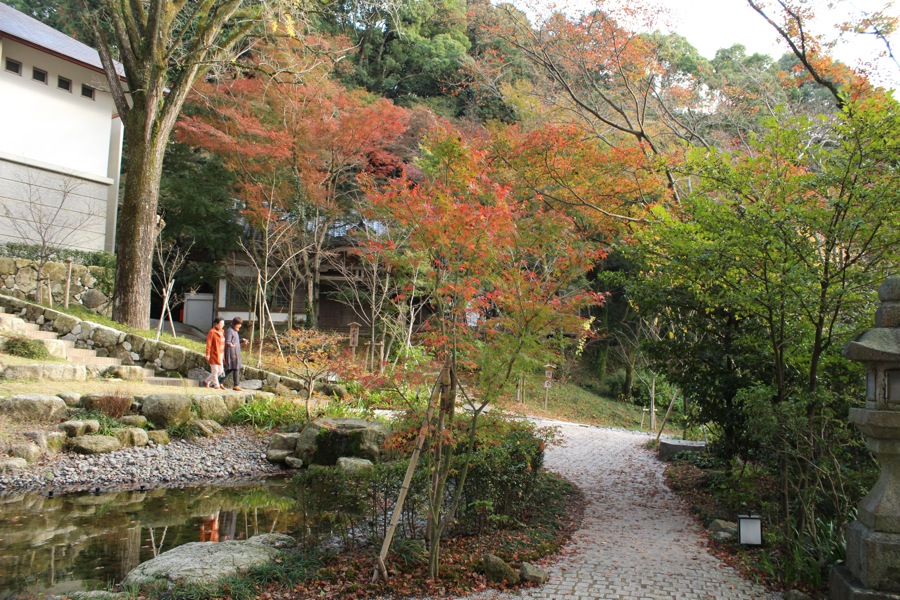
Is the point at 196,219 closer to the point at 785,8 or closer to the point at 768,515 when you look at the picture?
the point at 785,8

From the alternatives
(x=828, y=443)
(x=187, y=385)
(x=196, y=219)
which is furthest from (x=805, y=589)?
(x=196, y=219)

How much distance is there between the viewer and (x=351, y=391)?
43.7 ft

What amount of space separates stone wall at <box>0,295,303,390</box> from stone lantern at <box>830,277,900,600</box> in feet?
39.7

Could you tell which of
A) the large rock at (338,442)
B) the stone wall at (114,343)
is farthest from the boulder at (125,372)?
the large rock at (338,442)

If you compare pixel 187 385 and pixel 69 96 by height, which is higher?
pixel 69 96

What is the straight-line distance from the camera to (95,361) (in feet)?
41.6

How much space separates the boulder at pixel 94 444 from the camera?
29.1 feet

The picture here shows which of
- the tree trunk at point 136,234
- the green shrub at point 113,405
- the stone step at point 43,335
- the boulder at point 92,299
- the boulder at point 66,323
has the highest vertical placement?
the tree trunk at point 136,234

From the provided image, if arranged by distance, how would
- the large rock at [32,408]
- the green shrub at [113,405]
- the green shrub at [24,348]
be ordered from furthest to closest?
the green shrub at [24,348] < the green shrub at [113,405] < the large rock at [32,408]

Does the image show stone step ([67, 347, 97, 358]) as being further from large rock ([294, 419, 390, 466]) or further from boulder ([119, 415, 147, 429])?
large rock ([294, 419, 390, 466])

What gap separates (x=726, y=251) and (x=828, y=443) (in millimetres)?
1835

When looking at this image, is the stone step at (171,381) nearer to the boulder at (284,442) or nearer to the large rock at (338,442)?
the boulder at (284,442)

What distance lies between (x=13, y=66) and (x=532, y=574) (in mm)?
17935

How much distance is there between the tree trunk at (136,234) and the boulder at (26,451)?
5998 mm
